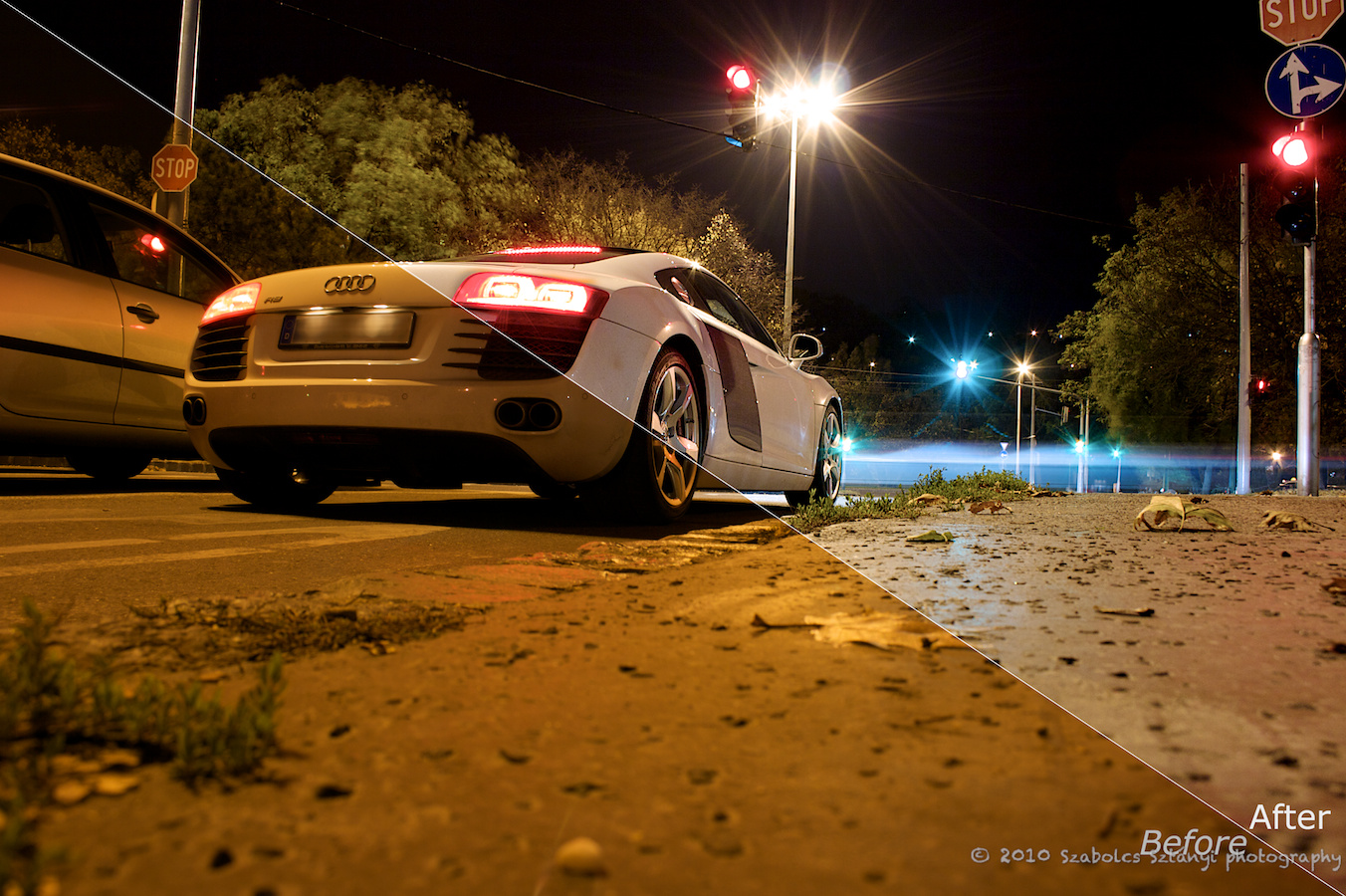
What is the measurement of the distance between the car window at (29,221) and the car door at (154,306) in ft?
1.32

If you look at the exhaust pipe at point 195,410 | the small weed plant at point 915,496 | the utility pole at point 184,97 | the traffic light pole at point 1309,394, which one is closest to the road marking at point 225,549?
the exhaust pipe at point 195,410

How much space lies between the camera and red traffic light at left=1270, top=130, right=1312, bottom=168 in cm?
1058

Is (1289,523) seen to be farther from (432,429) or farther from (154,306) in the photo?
(154,306)

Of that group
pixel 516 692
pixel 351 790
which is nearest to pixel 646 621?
pixel 516 692

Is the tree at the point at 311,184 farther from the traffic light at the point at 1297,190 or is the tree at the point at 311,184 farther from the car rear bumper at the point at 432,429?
the traffic light at the point at 1297,190

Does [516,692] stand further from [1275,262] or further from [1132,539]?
[1275,262]

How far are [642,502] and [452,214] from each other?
13.5ft

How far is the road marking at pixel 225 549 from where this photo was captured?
326 centimetres

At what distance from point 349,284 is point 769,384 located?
293 centimetres

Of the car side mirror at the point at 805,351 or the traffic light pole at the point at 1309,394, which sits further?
the traffic light pole at the point at 1309,394

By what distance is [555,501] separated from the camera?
627 centimetres

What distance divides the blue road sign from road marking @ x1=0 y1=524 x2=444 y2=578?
39.8 feet

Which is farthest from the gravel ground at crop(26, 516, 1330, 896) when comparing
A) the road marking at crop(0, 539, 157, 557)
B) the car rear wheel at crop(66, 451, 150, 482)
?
the car rear wheel at crop(66, 451, 150, 482)

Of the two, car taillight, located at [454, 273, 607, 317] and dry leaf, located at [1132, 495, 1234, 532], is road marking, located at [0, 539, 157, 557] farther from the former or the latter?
dry leaf, located at [1132, 495, 1234, 532]
